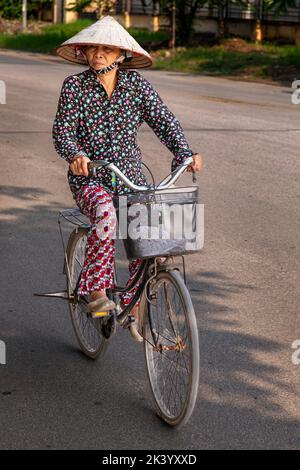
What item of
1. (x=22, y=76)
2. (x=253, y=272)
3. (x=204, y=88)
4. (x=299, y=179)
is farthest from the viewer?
(x=22, y=76)

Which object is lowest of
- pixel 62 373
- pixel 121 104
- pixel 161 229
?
pixel 62 373

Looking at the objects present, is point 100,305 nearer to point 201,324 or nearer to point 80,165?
point 80,165

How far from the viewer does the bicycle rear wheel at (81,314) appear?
571 centimetres

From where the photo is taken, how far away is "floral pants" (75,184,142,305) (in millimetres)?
5051

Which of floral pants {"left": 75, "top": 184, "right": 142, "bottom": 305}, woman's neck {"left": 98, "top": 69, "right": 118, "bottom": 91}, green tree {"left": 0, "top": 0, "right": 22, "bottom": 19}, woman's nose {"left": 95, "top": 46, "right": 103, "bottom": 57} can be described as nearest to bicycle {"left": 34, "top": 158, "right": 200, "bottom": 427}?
floral pants {"left": 75, "top": 184, "right": 142, "bottom": 305}

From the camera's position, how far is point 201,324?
6.47 metres

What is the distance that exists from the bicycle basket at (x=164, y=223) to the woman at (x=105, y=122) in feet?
1.49

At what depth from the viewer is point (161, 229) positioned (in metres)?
4.74

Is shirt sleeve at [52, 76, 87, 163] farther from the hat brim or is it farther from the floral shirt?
the hat brim
